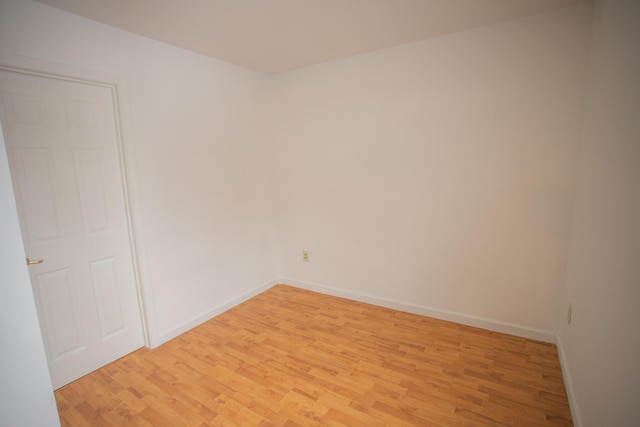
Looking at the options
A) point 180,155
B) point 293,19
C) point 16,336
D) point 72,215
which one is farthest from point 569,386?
point 72,215

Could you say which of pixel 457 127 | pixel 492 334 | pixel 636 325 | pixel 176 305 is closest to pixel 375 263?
pixel 492 334

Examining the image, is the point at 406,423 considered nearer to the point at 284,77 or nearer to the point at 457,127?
the point at 457,127

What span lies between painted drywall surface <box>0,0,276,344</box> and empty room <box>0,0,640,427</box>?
19mm

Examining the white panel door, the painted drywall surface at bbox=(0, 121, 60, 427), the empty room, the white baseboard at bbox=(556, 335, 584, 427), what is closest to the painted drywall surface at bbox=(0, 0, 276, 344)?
the empty room

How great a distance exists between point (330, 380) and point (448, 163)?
6.67 ft

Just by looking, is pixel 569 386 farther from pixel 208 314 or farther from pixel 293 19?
pixel 293 19

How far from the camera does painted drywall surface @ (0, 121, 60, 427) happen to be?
1.11 meters

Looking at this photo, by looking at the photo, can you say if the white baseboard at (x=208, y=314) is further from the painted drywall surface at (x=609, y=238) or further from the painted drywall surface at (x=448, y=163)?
the painted drywall surface at (x=609, y=238)

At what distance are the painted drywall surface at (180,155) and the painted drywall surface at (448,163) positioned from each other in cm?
61

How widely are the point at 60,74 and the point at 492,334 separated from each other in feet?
12.6

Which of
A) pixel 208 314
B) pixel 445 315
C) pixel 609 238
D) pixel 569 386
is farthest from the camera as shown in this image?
pixel 208 314

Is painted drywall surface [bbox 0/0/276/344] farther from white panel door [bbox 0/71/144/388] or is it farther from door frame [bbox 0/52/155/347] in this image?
white panel door [bbox 0/71/144/388]

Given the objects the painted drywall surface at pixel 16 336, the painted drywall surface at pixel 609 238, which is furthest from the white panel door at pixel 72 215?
the painted drywall surface at pixel 609 238

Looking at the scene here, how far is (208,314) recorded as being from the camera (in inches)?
120
